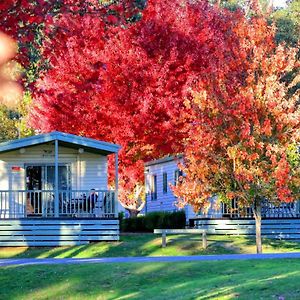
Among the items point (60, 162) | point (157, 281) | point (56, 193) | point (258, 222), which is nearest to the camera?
point (157, 281)

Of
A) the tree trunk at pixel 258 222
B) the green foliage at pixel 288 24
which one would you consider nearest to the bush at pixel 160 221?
the tree trunk at pixel 258 222

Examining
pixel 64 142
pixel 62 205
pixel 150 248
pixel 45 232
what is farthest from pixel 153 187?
pixel 150 248

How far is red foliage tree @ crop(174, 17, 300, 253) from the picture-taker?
25672 millimetres

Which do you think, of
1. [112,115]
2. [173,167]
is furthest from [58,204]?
[173,167]

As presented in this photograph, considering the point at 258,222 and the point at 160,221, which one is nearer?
the point at 258,222

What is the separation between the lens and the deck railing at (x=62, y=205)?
29703 mm

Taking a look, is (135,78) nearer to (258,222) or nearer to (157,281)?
(258,222)

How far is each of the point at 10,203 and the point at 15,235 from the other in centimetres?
261

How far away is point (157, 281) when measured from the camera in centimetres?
1706

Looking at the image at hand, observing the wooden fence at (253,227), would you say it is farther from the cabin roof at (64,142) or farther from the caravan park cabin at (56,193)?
the cabin roof at (64,142)

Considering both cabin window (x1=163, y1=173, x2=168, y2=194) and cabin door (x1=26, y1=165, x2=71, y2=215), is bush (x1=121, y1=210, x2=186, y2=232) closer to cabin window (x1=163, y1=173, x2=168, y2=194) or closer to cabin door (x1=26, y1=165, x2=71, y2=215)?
cabin window (x1=163, y1=173, x2=168, y2=194)

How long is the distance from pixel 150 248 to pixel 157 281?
33.1ft

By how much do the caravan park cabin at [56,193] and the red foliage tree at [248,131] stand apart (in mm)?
3914

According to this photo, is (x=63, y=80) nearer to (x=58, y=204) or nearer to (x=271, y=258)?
(x=58, y=204)
